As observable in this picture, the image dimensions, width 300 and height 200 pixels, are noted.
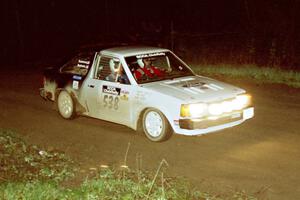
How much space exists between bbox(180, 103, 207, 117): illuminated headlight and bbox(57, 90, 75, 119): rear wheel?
116 inches

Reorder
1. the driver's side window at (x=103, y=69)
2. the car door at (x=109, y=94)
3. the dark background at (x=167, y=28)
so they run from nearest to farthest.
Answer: the car door at (x=109, y=94) → the driver's side window at (x=103, y=69) → the dark background at (x=167, y=28)

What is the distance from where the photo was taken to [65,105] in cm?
1095

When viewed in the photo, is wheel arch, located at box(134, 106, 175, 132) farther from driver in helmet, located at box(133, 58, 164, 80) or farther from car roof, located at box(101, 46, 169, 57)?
car roof, located at box(101, 46, 169, 57)

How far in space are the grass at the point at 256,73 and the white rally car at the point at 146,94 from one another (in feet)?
17.0

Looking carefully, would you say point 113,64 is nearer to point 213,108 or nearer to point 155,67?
point 155,67

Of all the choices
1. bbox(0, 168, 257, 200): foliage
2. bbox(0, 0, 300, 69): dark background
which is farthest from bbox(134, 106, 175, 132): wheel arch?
bbox(0, 0, 300, 69): dark background

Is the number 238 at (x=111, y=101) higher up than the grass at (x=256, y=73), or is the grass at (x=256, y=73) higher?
the number 238 at (x=111, y=101)

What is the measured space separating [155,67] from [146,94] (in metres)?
1.11

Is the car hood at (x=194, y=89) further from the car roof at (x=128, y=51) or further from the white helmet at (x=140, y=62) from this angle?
Answer: the car roof at (x=128, y=51)

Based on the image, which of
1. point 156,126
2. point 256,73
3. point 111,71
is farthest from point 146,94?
point 256,73

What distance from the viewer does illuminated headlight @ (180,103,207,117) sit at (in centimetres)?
848

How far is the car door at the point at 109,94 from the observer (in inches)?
372

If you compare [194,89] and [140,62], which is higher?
[140,62]

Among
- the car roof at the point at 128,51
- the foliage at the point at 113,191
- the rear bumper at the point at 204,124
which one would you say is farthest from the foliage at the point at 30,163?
the car roof at the point at 128,51
